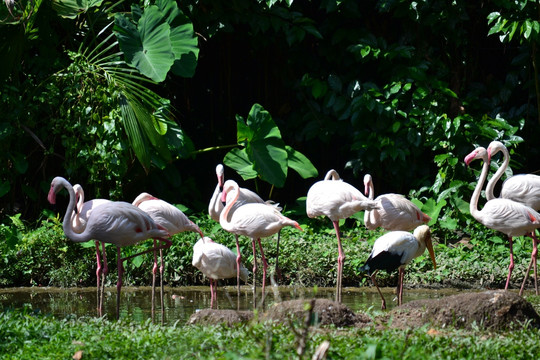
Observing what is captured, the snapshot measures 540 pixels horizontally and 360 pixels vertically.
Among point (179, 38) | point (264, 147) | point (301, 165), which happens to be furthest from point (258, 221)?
point (179, 38)

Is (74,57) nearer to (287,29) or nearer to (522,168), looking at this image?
(287,29)

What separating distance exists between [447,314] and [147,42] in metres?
5.83

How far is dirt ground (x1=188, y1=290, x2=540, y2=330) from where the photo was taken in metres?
4.93

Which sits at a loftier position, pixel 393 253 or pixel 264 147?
pixel 264 147

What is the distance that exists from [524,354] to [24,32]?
732cm

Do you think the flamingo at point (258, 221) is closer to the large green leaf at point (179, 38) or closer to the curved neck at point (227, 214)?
the curved neck at point (227, 214)

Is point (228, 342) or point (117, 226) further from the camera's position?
point (117, 226)

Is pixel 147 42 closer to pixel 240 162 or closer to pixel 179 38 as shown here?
pixel 179 38

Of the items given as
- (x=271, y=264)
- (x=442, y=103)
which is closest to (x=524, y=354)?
(x=271, y=264)

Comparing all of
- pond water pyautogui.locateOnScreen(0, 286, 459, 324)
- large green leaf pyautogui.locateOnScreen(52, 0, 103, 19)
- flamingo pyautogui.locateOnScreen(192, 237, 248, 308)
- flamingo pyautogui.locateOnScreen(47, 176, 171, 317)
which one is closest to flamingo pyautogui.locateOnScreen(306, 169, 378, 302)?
pond water pyautogui.locateOnScreen(0, 286, 459, 324)

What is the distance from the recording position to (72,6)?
977 centimetres

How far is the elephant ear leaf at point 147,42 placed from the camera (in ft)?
30.4

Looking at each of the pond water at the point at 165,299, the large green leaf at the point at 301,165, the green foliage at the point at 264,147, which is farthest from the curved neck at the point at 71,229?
the large green leaf at the point at 301,165

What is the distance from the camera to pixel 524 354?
4.12 metres
